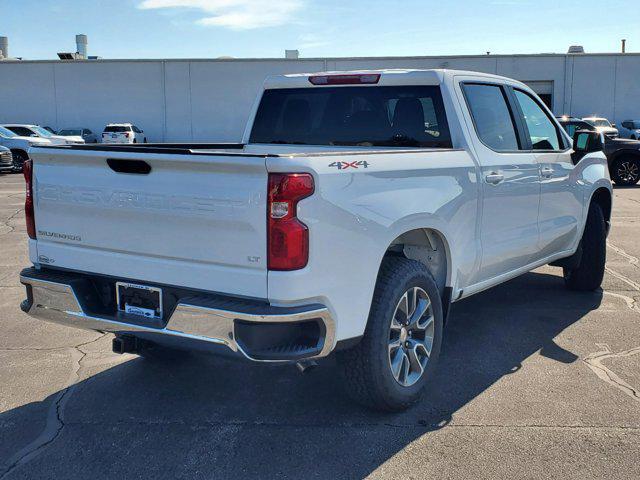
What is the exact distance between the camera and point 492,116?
4.96 meters

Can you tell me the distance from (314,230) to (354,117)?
2.04m

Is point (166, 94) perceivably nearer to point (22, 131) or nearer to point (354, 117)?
point (22, 131)

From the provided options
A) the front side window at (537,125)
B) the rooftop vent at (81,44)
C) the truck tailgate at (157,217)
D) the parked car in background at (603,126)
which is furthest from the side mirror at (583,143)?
the rooftop vent at (81,44)

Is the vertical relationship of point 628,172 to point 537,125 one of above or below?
below

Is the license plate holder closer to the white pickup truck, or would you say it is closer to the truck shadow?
the white pickup truck

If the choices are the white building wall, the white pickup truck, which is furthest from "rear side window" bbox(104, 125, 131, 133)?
the white pickup truck

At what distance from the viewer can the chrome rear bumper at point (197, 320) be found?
3.07 m

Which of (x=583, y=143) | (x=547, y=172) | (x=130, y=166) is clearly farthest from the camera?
(x=583, y=143)

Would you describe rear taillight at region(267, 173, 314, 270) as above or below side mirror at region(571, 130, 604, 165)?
below

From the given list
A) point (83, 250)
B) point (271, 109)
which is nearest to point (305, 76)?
point (271, 109)

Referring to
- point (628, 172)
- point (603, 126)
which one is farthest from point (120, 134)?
point (628, 172)

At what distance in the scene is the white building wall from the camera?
40719 mm

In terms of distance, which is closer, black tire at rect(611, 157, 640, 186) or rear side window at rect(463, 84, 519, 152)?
rear side window at rect(463, 84, 519, 152)

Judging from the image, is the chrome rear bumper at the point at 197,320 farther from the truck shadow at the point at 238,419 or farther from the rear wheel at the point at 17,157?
the rear wheel at the point at 17,157
